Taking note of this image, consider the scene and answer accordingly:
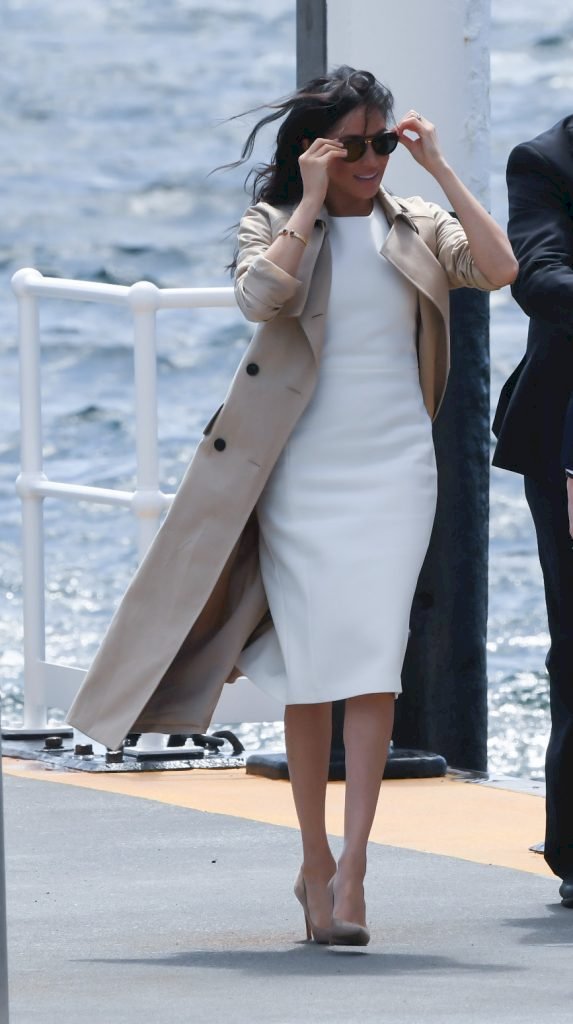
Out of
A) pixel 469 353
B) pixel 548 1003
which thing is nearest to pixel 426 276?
pixel 548 1003

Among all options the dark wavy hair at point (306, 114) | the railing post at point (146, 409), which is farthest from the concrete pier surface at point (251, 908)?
the dark wavy hair at point (306, 114)

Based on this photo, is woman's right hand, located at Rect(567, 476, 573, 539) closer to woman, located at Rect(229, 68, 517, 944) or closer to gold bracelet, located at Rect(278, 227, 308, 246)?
woman, located at Rect(229, 68, 517, 944)

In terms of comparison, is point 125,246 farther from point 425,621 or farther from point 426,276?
point 426,276

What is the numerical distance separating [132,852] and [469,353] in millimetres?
1781

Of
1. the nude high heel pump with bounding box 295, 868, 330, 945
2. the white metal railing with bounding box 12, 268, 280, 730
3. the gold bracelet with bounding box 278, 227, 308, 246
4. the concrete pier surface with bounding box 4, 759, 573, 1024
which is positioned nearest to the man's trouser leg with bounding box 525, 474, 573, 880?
the concrete pier surface with bounding box 4, 759, 573, 1024

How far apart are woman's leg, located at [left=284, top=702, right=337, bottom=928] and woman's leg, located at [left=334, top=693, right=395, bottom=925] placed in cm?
8

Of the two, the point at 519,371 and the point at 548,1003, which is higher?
the point at 519,371

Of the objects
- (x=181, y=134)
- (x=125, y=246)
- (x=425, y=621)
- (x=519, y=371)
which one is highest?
(x=181, y=134)

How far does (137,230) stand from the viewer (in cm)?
2928

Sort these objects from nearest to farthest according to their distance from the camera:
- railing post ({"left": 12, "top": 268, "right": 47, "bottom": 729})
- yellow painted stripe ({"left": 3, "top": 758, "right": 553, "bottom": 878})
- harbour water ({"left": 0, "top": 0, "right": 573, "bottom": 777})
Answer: yellow painted stripe ({"left": 3, "top": 758, "right": 553, "bottom": 878}), railing post ({"left": 12, "top": 268, "right": 47, "bottom": 729}), harbour water ({"left": 0, "top": 0, "right": 573, "bottom": 777})

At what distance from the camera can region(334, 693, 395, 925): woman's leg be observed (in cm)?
455

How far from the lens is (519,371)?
4977 mm

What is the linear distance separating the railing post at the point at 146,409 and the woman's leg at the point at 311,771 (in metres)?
2.17

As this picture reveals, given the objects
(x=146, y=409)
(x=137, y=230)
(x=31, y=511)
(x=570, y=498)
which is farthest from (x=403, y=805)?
A: (x=137, y=230)
